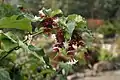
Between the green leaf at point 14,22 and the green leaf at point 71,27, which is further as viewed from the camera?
the green leaf at point 71,27

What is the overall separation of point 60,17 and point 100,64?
597 centimetres

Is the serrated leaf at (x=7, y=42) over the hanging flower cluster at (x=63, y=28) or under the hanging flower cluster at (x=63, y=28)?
under

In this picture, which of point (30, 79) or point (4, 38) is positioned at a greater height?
point (30, 79)

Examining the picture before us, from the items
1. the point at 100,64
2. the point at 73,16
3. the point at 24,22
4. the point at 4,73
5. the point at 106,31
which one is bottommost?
the point at 4,73

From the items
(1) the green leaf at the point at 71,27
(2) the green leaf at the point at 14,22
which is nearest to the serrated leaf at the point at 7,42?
(2) the green leaf at the point at 14,22

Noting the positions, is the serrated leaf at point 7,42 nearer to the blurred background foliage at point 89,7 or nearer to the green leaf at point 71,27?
the green leaf at point 71,27

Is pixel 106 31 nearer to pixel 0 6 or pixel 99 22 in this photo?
pixel 99 22

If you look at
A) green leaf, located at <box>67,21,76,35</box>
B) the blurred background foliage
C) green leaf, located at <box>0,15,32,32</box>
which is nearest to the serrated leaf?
green leaf, located at <box>0,15,32,32</box>

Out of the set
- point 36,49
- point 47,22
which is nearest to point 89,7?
point 47,22

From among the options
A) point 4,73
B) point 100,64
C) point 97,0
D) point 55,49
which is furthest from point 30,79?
point 97,0

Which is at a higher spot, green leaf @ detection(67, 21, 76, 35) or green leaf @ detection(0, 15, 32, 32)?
green leaf @ detection(67, 21, 76, 35)

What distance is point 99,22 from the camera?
12.8 meters

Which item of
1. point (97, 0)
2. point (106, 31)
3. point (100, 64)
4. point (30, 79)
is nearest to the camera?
point (30, 79)

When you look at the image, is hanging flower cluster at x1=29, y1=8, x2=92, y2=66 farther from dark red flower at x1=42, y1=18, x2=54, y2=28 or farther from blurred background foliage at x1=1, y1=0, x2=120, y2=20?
blurred background foliage at x1=1, y1=0, x2=120, y2=20
